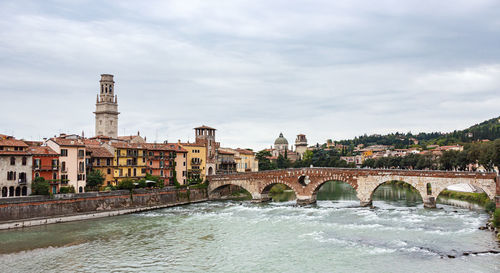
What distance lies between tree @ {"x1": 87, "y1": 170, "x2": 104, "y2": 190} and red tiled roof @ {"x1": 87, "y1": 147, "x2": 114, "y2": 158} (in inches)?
109

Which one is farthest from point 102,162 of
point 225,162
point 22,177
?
point 225,162

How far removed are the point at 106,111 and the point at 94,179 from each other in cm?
2591

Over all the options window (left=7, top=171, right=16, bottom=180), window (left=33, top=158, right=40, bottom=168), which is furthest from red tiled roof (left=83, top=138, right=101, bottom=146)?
window (left=7, top=171, right=16, bottom=180)

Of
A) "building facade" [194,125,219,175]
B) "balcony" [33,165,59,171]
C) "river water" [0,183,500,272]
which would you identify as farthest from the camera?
"building facade" [194,125,219,175]

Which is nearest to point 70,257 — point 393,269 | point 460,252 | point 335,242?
point 335,242

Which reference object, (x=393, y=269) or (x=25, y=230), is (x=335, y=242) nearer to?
(x=393, y=269)

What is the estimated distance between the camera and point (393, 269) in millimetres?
22047

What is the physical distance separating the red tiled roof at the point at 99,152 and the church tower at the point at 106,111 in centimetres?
1893

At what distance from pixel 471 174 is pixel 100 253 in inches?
1280

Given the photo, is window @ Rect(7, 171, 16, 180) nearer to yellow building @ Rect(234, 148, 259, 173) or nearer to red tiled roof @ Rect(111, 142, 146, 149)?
red tiled roof @ Rect(111, 142, 146, 149)

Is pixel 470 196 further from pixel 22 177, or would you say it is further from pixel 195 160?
pixel 22 177

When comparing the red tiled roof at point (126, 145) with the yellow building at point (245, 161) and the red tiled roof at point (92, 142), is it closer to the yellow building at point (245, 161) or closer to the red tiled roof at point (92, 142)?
the red tiled roof at point (92, 142)

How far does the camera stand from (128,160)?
173 feet

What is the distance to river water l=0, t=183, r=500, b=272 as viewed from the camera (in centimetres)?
2342
